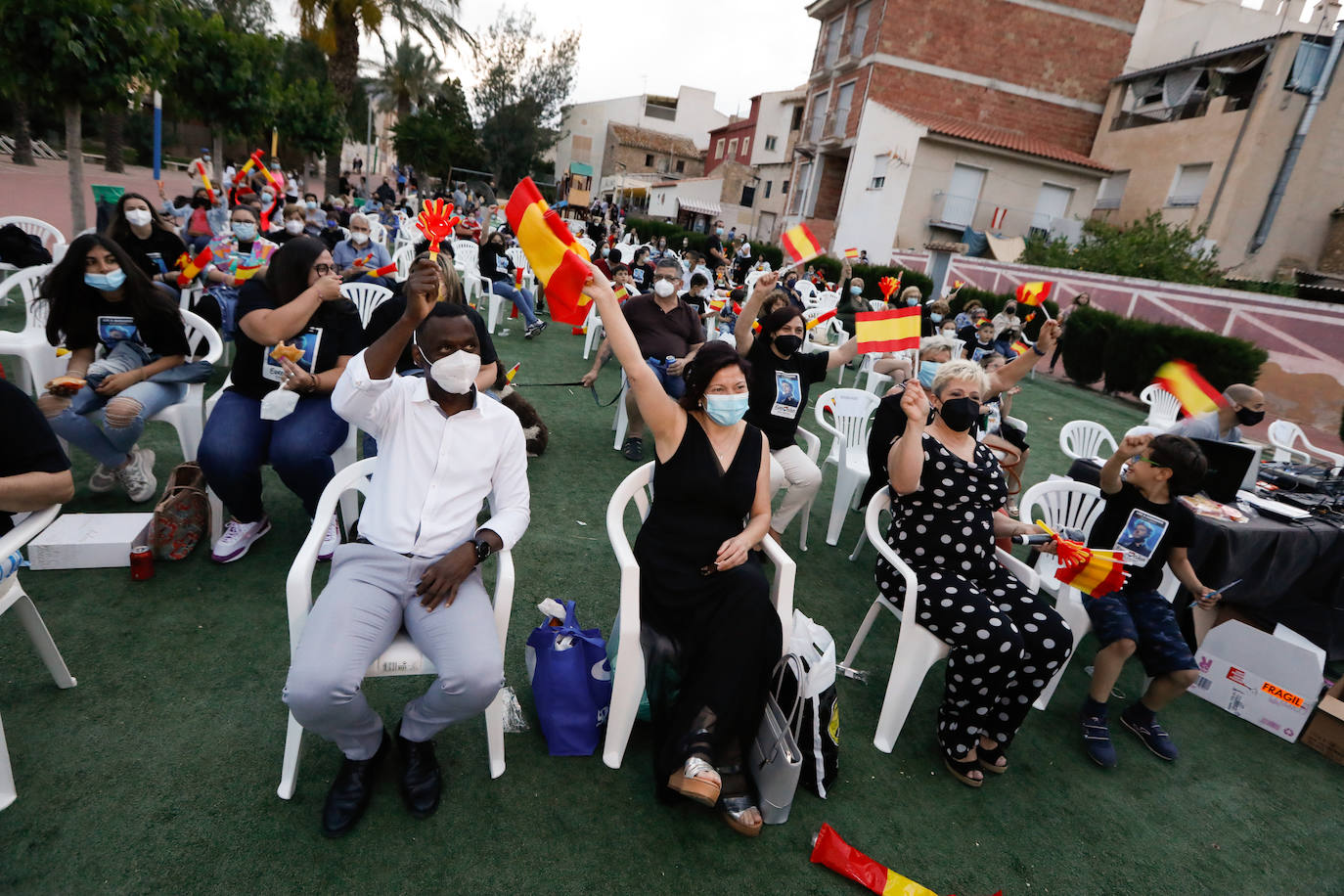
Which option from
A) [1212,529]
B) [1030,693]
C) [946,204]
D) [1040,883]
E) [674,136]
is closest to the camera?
[1040,883]

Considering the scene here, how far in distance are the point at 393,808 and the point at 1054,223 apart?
26122 millimetres

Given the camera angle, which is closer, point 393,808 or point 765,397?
point 393,808

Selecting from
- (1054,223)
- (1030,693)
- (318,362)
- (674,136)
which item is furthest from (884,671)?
(674,136)

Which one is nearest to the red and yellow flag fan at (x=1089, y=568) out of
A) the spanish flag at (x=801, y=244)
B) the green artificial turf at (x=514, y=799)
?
the green artificial turf at (x=514, y=799)

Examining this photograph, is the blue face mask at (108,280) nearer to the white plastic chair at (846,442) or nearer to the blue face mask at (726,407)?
the blue face mask at (726,407)

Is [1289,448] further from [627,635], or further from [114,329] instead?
[114,329]

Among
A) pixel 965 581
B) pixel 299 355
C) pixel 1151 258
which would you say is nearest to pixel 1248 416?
pixel 965 581

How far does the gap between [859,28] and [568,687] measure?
28055 mm

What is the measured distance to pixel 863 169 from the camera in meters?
23.0

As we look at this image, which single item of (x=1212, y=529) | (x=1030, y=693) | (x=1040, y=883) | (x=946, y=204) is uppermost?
(x=946, y=204)

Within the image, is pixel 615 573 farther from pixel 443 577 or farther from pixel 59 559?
pixel 59 559

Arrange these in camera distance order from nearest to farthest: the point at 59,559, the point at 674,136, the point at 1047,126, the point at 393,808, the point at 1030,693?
the point at 393,808, the point at 1030,693, the point at 59,559, the point at 1047,126, the point at 674,136

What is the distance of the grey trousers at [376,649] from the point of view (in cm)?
189

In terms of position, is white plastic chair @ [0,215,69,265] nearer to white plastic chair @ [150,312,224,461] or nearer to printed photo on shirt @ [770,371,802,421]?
white plastic chair @ [150,312,224,461]
